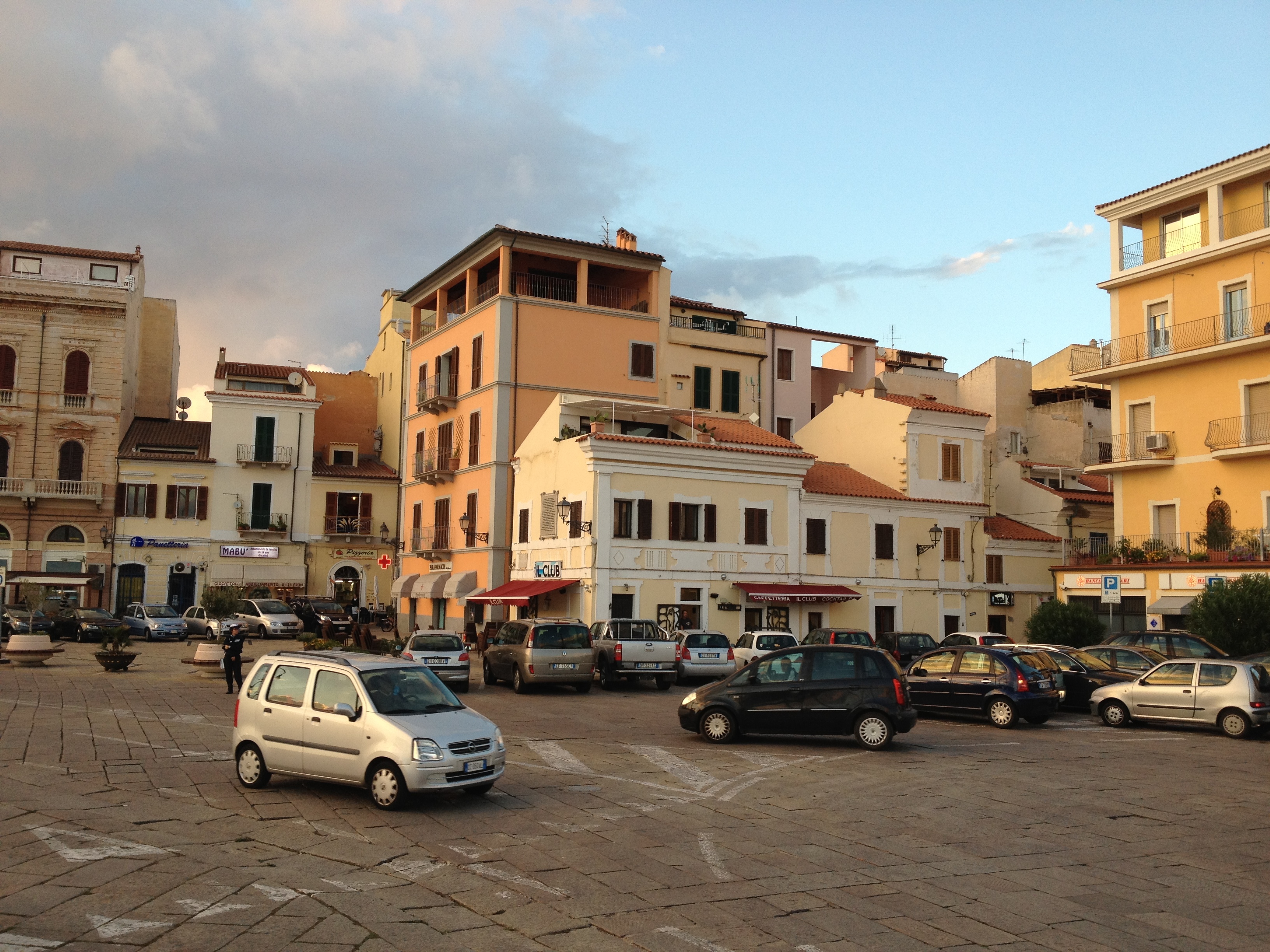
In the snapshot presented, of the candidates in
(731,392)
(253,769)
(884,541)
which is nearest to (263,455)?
(731,392)

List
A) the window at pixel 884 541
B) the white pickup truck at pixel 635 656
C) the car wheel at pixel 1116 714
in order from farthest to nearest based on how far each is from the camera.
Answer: the window at pixel 884 541
the white pickup truck at pixel 635 656
the car wheel at pixel 1116 714

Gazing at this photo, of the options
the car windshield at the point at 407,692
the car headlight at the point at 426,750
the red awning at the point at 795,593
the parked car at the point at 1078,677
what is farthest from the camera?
the red awning at the point at 795,593

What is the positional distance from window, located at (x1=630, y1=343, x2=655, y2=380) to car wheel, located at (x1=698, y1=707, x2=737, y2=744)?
31.2 metres

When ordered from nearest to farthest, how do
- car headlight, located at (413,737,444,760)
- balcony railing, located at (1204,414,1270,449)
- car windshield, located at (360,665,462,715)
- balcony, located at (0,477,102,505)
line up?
car headlight, located at (413,737,444,760), car windshield, located at (360,665,462,715), balcony railing, located at (1204,414,1270,449), balcony, located at (0,477,102,505)

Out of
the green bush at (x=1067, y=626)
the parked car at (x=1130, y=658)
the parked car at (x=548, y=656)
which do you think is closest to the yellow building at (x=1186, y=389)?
the green bush at (x=1067, y=626)

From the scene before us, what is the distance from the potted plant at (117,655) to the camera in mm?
28609

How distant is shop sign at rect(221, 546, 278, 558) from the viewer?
5766 centimetres

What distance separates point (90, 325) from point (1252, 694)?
5444cm

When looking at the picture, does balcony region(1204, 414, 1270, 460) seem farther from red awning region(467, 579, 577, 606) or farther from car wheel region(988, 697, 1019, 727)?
red awning region(467, 579, 577, 606)

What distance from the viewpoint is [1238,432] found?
120ft

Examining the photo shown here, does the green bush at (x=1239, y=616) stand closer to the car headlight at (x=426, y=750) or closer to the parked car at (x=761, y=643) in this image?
the parked car at (x=761, y=643)

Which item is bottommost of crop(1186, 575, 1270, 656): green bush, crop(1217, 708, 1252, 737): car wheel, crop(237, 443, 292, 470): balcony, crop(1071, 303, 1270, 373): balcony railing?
crop(1217, 708, 1252, 737): car wheel

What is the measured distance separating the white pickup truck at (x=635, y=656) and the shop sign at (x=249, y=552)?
3499cm

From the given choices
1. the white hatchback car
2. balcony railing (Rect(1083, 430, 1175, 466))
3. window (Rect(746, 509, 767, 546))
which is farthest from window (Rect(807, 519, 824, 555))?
the white hatchback car
